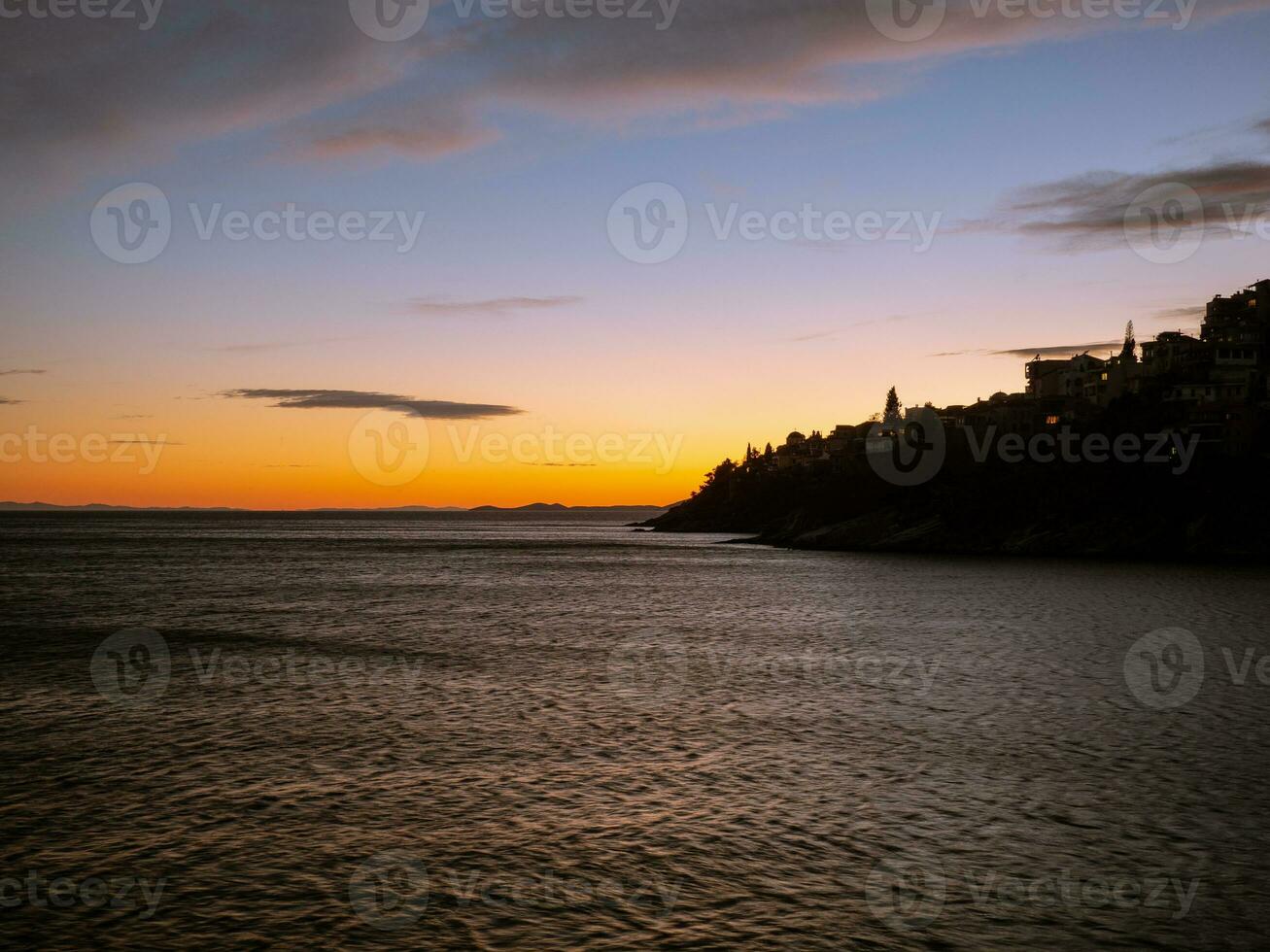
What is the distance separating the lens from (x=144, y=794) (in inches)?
911

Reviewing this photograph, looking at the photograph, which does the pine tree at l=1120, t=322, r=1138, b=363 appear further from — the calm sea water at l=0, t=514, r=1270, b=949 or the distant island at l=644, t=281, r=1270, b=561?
the calm sea water at l=0, t=514, r=1270, b=949

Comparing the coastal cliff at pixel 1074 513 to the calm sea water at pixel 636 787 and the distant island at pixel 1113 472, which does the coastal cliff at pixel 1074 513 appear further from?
the calm sea water at pixel 636 787

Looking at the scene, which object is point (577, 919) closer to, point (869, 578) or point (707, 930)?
point (707, 930)

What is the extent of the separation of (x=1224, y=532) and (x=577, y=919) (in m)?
132

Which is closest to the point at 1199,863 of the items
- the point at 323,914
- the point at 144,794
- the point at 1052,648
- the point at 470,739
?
the point at 323,914

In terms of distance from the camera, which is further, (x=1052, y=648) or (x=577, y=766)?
(x=1052, y=648)

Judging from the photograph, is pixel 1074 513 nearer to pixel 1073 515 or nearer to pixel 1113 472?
pixel 1073 515

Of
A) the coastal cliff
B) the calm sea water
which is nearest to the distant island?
the coastal cliff

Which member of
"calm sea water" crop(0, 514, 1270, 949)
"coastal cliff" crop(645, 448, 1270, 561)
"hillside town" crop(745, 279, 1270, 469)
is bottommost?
"calm sea water" crop(0, 514, 1270, 949)

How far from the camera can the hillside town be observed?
140 m

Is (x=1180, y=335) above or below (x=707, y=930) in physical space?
above

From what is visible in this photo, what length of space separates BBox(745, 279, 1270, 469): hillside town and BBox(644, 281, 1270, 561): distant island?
0.81 feet

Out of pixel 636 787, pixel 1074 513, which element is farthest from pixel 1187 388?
pixel 636 787

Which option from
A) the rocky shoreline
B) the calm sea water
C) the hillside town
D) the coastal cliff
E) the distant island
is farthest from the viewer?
the hillside town
